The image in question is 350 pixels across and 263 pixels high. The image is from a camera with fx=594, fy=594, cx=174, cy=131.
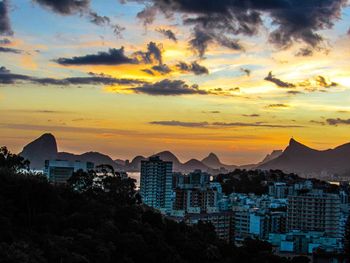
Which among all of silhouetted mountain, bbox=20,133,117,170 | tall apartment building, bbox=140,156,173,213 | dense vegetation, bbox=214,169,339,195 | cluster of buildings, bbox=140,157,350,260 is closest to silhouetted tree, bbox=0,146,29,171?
cluster of buildings, bbox=140,157,350,260

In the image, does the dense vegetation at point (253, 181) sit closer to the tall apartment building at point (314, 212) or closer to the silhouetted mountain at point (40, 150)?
the tall apartment building at point (314, 212)

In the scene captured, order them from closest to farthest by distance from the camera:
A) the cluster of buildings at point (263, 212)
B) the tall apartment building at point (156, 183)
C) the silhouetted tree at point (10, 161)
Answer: the silhouetted tree at point (10, 161)
the cluster of buildings at point (263, 212)
the tall apartment building at point (156, 183)

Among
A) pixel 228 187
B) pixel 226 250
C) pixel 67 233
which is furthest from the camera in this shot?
pixel 228 187

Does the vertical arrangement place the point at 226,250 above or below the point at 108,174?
below

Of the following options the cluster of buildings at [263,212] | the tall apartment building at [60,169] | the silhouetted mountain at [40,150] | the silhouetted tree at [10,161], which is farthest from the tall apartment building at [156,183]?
the silhouetted mountain at [40,150]

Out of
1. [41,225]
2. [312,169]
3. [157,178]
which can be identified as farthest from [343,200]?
[312,169]

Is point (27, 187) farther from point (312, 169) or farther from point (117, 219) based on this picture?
point (312, 169)

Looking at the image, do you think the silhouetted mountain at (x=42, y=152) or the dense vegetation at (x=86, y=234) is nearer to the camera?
the dense vegetation at (x=86, y=234)

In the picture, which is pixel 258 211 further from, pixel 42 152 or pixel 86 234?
pixel 42 152
